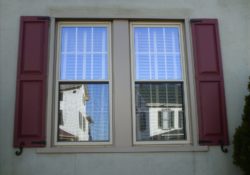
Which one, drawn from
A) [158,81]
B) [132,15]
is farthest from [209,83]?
[132,15]

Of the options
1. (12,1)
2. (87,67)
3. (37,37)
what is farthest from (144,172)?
(12,1)

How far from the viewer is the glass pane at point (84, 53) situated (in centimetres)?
536

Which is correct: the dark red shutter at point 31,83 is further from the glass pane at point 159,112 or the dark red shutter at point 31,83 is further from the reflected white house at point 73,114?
the glass pane at point 159,112

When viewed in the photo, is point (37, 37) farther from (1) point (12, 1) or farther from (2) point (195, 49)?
(2) point (195, 49)

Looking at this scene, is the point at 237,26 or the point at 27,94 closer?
the point at 27,94

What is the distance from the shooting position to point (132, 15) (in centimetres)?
551

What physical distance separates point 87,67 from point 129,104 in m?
0.83

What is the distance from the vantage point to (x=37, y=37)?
532cm

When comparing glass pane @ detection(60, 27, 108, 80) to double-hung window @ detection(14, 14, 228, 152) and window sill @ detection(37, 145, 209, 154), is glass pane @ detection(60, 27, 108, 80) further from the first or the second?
window sill @ detection(37, 145, 209, 154)

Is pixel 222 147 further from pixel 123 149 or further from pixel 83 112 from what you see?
pixel 83 112

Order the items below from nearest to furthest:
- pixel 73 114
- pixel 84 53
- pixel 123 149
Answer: pixel 123 149 < pixel 73 114 < pixel 84 53

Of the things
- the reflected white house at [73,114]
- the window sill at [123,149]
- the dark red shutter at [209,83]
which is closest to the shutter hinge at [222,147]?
the dark red shutter at [209,83]

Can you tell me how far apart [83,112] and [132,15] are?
1.61 meters

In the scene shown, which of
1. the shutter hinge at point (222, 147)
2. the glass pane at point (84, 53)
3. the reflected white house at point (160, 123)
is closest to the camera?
the shutter hinge at point (222, 147)
